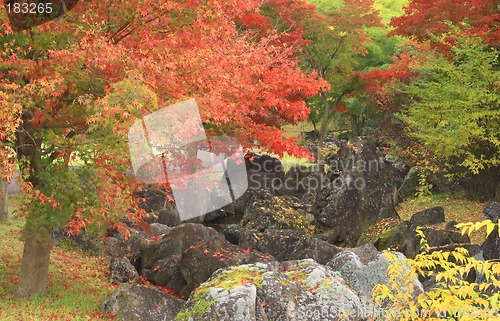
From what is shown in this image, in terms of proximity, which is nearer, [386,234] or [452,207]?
[386,234]

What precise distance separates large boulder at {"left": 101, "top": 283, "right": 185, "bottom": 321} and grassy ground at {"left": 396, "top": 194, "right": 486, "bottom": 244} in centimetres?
999

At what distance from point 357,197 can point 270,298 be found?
1046cm

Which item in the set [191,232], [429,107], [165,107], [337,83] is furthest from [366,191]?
[337,83]

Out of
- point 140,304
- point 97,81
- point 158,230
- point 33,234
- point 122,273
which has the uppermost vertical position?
point 97,81

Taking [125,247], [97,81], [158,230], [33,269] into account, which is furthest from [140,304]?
[158,230]

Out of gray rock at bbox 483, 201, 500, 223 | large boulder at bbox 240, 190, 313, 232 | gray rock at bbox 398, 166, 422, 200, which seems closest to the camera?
gray rock at bbox 483, 201, 500, 223


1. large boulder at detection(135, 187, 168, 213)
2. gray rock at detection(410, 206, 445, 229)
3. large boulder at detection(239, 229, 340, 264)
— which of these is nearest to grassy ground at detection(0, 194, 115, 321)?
large boulder at detection(239, 229, 340, 264)

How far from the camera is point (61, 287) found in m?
13.3

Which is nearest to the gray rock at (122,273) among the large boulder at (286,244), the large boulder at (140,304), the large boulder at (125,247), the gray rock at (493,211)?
the large boulder at (125,247)

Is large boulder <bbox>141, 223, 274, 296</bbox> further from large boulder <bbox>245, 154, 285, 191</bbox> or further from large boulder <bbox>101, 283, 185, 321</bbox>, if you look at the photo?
large boulder <bbox>245, 154, 285, 191</bbox>

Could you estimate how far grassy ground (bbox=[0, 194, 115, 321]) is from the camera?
1130 centimetres

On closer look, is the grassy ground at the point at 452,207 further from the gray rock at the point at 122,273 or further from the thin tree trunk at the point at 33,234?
the thin tree trunk at the point at 33,234

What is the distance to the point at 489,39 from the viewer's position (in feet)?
61.9

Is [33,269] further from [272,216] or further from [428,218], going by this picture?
[428,218]
